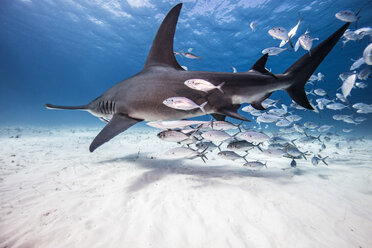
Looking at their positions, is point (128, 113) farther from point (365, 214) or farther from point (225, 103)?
point (365, 214)

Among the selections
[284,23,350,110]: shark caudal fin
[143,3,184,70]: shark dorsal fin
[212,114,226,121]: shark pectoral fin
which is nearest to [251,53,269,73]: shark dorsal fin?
[284,23,350,110]: shark caudal fin

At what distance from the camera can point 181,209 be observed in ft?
8.50

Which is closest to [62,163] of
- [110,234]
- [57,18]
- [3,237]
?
[3,237]

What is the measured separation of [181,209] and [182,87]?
2204mm

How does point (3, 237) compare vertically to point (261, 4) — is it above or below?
below

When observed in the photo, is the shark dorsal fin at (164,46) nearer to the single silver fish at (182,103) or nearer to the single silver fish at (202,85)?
the single silver fish at (202,85)

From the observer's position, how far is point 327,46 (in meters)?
2.84

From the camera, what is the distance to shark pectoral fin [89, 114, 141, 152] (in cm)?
264

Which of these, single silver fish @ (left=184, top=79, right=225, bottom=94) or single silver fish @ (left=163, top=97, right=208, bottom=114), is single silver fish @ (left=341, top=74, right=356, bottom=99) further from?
single silver fish @ (left=163, top=97, right=208, bottom=114)

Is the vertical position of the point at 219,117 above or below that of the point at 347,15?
below

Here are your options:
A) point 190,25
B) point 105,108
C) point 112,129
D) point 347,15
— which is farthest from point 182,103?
point 190,25

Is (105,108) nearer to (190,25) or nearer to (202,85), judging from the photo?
(202,85)

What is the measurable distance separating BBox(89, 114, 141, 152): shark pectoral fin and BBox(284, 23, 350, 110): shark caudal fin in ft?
10.9

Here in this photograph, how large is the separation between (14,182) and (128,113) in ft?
9.79
